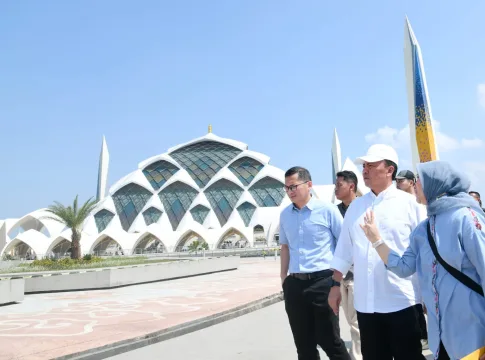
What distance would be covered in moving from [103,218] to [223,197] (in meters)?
→ 11.9

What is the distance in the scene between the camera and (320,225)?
3.31 meters

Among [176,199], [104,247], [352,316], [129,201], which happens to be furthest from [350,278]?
[129,201]

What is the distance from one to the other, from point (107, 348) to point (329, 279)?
2483mm

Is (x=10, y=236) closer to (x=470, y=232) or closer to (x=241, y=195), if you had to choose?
(x=241, y=195)

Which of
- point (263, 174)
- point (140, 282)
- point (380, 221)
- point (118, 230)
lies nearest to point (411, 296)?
point (380, 221)

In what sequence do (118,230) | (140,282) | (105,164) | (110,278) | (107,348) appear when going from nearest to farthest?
(107,348)
(110,278)
(140,282)
(118,230)
(105,164)

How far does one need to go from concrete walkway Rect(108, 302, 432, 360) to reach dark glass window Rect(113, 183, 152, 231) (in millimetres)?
40386

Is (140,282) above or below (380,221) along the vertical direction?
below

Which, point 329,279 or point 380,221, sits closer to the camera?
point 380,221

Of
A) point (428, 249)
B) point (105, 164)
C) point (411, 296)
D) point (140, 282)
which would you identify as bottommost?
point (140, 282)

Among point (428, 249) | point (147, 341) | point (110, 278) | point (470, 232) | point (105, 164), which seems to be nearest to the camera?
point (470, 232)

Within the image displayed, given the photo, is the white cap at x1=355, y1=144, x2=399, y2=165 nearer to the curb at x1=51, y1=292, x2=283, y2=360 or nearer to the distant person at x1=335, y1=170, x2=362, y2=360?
the distant person at x1=335, y1=170, x2=362, y2=360

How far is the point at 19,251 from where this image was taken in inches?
1529

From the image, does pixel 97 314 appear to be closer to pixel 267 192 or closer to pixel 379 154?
pixel 379 154
